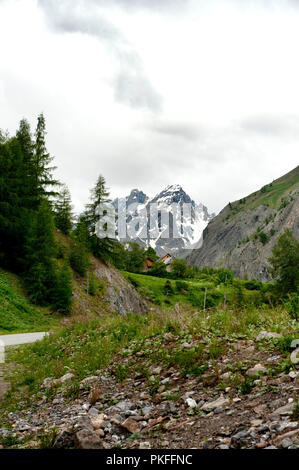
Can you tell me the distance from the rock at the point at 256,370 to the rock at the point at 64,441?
309 centimetres

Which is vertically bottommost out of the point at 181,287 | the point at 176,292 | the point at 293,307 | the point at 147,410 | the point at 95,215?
the point at 176,292

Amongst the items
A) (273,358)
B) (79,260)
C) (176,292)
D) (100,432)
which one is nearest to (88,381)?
(100,432)

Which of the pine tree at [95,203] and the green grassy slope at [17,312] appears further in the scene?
the pine tree at [95,203]

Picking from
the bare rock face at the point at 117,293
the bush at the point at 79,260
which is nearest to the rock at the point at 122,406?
the bare rock face at the point at 117,293

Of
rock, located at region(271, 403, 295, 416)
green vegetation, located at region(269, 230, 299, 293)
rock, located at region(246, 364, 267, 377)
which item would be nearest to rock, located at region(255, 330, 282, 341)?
rock, located at region(246, 364, 267, 377)

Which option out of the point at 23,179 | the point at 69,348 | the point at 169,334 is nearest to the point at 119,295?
the point at 23,179

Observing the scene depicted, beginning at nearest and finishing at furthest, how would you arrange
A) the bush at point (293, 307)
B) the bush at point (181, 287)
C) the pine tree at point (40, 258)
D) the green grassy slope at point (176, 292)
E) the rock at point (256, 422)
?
the rock at point (256, 422)
the bush at point (293, 307)
the pine tree at point (40, 258)
the green grassy slope at point (176, 292)
the bush at point (181, 287)

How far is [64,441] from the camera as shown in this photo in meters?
4.77

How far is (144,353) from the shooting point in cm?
873

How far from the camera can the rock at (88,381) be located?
7.90 m

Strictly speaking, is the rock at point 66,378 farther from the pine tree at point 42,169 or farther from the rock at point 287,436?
the pine tree at point 42,169

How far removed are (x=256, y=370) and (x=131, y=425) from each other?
7.62ft

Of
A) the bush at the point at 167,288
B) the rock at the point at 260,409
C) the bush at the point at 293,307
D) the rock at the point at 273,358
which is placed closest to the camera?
the rock at the point at 260,409

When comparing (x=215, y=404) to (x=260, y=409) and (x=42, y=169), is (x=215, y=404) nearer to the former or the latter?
(x=260, y=409)
